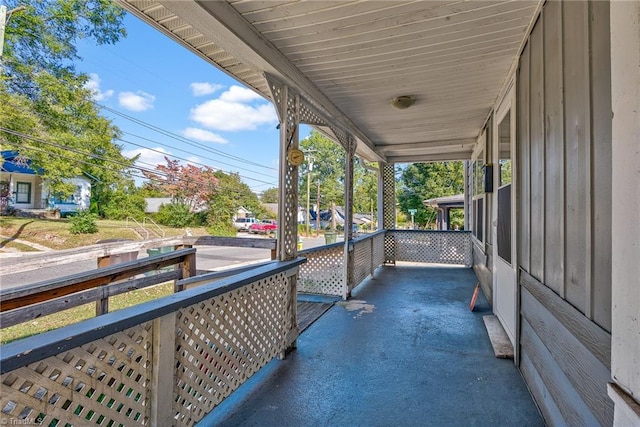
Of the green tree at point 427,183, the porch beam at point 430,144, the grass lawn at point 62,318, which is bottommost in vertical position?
the grass lawn at point 62,318

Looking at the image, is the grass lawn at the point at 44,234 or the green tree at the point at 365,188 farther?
the green tree at the point at 365,188

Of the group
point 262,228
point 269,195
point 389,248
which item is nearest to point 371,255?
point 389,248

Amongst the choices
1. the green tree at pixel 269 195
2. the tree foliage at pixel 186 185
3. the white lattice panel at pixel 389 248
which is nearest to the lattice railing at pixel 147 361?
the white lattice panel at pixel 389 248

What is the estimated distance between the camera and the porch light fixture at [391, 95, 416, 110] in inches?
148

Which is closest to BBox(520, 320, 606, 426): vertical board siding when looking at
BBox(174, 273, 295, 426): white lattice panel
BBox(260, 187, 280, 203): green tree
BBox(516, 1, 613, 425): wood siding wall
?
BBox(516, 1, 613, 425): wood siding wall

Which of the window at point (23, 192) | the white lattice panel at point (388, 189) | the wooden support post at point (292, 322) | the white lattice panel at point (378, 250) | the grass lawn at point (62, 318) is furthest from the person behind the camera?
the window at point (23, 192)

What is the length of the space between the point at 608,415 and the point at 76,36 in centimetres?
1552

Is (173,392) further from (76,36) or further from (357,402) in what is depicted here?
(76,36)

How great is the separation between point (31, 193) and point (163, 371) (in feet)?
81.1

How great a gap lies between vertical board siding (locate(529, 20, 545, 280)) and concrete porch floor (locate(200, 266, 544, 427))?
1002 millimetres

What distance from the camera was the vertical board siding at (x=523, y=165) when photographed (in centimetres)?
244

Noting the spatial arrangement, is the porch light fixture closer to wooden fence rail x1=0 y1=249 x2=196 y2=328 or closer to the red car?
wooden fence rail x1=0 y1=249 x2=196 y2=328

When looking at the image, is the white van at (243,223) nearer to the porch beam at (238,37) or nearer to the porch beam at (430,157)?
the porch beam at (430,157)

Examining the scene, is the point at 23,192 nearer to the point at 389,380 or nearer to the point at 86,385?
the point at 86,385
